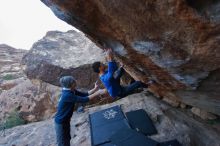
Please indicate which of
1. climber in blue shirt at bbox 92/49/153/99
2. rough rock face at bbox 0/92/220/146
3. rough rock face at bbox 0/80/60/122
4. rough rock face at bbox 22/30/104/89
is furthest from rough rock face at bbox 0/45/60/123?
climber in blue shirt at bbox 92/49/153/99

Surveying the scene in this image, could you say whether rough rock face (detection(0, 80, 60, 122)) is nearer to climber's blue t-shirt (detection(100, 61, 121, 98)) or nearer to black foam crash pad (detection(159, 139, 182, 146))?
climber's blue t-shirt (detection(100, 61, 121, 98))

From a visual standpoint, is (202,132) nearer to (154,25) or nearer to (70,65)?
(154,25)

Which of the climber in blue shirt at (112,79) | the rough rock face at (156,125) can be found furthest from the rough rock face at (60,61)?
the climber in blue shirt at (112,79)

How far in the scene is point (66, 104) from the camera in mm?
4957

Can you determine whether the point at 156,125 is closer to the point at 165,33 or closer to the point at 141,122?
the point at 141,122

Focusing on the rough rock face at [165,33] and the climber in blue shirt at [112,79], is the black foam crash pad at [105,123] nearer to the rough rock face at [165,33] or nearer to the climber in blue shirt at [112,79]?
the climber in blue shirt at [112,79]

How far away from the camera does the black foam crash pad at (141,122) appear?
18.6ft

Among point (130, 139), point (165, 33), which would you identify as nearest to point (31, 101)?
point (130, 139)

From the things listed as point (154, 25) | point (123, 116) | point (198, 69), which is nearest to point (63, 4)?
point (154, 25)

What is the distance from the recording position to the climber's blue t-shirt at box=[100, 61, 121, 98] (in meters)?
5.55

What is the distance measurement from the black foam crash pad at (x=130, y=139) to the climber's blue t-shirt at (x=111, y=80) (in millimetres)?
1090

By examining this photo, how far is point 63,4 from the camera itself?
3803 mm

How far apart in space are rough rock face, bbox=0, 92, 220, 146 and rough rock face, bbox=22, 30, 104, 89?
1.94 m

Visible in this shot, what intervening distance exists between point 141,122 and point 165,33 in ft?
10.9
